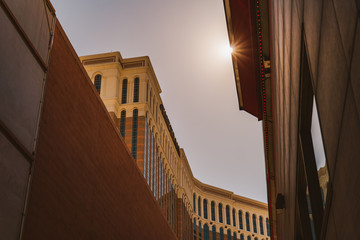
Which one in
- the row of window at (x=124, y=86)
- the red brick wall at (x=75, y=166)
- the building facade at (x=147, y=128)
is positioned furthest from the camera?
the row of window at (x=124, y=86)

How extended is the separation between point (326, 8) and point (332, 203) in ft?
7.32

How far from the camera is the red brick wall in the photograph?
10227 millimetres

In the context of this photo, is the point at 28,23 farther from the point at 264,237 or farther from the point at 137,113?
the point at 264,237

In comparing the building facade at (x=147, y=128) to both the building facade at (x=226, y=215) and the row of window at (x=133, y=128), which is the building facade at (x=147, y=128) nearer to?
the row of window at (x=133, y=128)

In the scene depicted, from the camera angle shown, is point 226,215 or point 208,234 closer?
point 208,234

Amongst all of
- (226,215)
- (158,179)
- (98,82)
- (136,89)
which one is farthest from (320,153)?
(226,215)

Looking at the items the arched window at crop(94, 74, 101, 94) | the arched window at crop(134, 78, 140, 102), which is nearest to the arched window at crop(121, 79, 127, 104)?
the arched window at crop(134, 78, 140, 102)

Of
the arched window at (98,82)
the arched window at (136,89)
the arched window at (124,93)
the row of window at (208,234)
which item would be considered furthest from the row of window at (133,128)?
the row of window at (208,234)

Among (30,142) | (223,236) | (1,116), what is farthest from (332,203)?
(223,236)

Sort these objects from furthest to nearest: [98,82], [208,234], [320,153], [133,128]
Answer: [208,234] < [98,82] < [133,128] < [320,153]

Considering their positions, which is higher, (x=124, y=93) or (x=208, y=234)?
(x=124, y=93)

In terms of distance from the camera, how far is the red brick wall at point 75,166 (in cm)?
1023

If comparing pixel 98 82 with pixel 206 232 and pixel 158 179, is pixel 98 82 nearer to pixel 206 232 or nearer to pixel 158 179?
pixel 158 179

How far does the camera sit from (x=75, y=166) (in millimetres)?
12242
